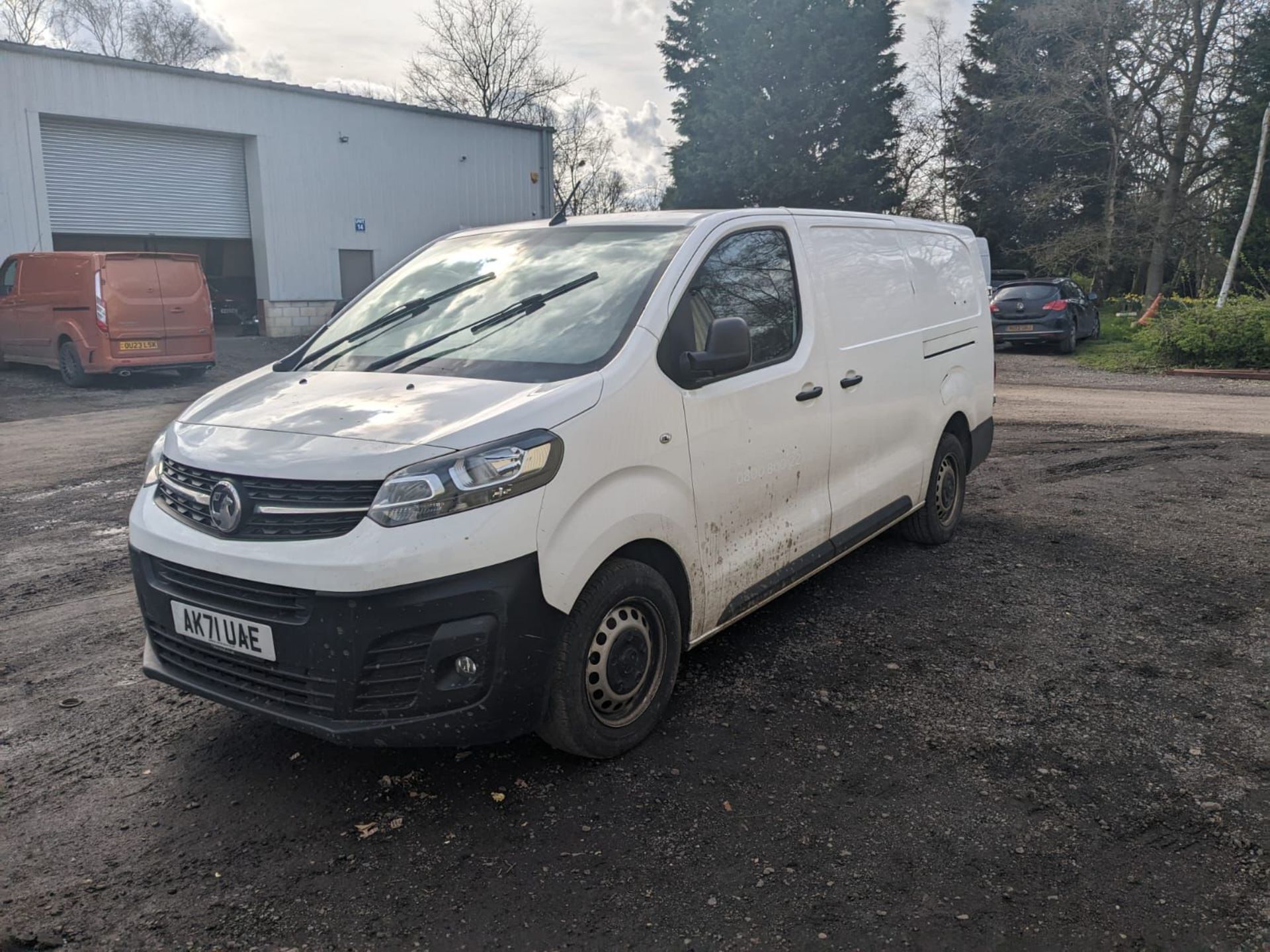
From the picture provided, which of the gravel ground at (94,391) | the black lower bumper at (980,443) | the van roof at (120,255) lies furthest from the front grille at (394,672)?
the van roof at (120,255)

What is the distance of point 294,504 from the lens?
3.05 metres

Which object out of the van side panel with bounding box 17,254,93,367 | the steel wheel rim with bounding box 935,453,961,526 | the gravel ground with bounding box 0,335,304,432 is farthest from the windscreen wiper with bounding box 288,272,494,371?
the van side panel with bounding box 17,254,93,367

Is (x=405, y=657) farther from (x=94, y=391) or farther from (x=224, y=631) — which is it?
(x=94, y=391)

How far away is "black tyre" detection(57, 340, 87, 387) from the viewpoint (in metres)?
15.4

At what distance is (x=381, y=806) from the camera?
3.25m

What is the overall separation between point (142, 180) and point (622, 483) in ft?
72.8

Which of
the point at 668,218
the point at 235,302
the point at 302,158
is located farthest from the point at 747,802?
the point at 235,302

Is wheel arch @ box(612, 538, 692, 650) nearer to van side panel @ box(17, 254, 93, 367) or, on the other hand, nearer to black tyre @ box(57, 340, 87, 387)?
van side panel @ box(17, 254, 93, 367)

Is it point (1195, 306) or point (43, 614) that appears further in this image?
point (1195, 306)

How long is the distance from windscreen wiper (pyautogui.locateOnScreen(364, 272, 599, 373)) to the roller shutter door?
66.5ft

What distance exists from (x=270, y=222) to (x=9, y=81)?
5849mm

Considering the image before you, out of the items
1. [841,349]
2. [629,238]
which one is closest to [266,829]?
[629,238]

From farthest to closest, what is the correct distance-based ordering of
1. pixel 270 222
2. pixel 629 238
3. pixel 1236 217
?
pixel 1236 217
pixel 270 222
pixel 629 238

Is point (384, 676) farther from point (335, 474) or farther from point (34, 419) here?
point (34, 419)
